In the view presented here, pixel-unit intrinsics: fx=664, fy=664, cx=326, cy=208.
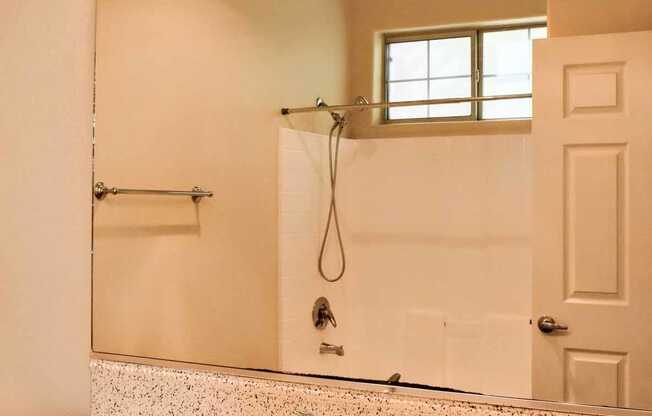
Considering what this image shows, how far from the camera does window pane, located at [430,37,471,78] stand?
3.50 feet

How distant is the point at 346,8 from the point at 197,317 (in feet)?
2.17

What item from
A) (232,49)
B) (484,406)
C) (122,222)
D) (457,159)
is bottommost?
(484,406)

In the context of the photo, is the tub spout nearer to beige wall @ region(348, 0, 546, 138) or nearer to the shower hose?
the shower hose

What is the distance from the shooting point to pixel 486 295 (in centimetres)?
106

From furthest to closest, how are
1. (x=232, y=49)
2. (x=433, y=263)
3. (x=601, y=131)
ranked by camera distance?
(x=232, y=49) < (x=433, y=263) < (x=601, y=131)

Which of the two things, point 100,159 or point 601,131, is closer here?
point 601,131

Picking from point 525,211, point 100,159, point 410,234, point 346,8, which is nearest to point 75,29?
point 100,159

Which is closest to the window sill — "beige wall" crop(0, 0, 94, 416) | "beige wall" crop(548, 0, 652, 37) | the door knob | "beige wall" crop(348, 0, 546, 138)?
"beige wall" crop(348, 0, 546, 138)

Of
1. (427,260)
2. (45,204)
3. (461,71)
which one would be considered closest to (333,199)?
(427,260)

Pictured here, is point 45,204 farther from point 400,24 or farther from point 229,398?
point 400,24

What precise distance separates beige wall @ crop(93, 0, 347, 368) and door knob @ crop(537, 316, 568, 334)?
1.54ft

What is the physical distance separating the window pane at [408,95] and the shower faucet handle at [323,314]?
1.10 feet

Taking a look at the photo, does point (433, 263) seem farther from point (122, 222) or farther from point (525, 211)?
point (122, 222)

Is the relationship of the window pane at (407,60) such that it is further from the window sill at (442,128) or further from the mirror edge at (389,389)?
the mirror edge at (389,389)
